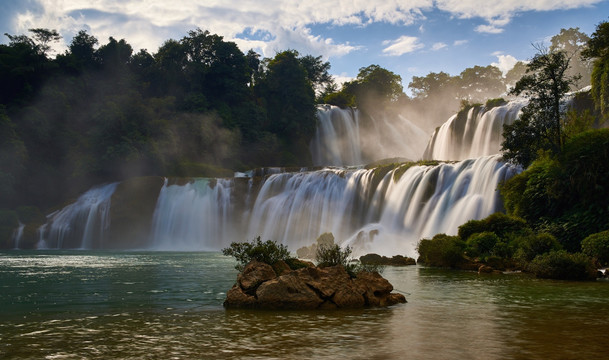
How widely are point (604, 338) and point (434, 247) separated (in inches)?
770

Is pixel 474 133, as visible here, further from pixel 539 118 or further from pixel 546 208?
pixel 546 208

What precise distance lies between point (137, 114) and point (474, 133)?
4162cm

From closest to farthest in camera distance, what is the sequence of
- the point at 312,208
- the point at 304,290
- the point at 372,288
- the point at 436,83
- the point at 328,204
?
the point at 304,290 < the point at 372,288 < the point at 328,204 < the point at 312,208 < the point at 436,83

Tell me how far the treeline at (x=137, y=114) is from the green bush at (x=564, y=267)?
4953 centimetres

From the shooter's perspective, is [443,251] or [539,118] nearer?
[443,251]

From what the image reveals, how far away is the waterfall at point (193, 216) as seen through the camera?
56.0 metres

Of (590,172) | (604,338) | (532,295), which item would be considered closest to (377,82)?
(590,172)

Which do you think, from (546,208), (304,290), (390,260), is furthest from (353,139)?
(304,290)

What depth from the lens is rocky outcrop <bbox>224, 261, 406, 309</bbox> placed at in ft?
45.5

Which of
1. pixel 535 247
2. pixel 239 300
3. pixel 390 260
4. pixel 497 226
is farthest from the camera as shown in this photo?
pixel 390 260

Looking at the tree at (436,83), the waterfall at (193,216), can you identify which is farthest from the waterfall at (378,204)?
the tree at (436,83)

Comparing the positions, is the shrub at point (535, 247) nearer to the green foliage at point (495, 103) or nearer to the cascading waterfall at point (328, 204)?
the cascading waterfall at point (328, 204)

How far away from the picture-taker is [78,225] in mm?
56719

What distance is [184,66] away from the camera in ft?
262
